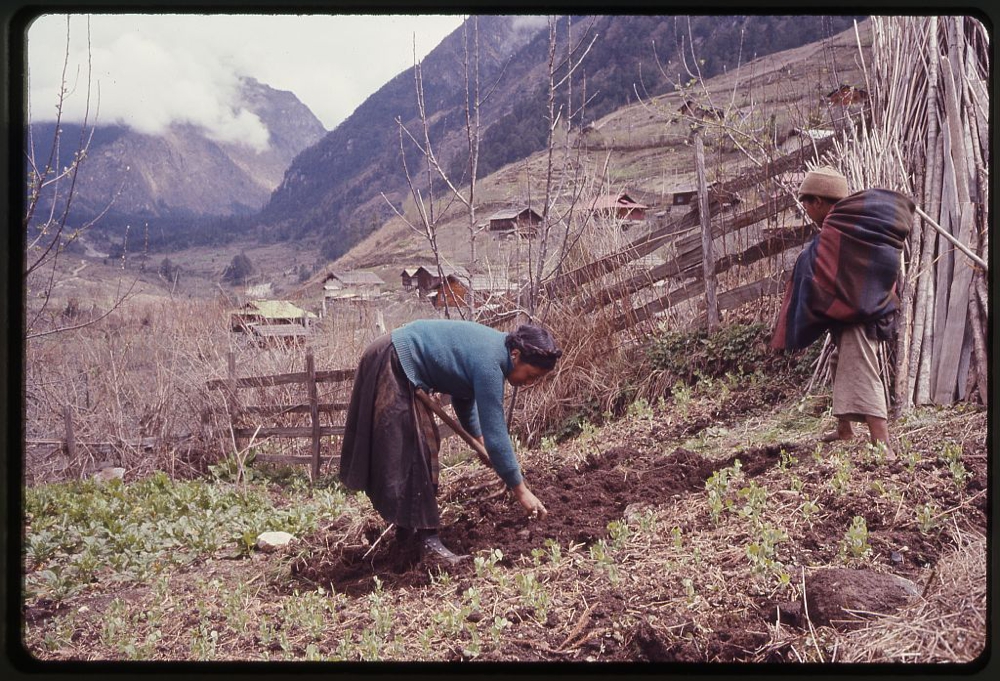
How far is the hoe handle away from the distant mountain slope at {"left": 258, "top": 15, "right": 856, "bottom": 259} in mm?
1347

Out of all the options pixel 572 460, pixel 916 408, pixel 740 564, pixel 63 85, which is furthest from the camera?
pixel 572 460

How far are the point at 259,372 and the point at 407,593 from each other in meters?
2.74

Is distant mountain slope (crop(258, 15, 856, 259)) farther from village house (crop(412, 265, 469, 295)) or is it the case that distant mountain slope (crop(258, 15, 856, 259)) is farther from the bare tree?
the bare tree

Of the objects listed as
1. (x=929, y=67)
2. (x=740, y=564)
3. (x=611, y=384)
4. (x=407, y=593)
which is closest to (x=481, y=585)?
(x=407, y=593)

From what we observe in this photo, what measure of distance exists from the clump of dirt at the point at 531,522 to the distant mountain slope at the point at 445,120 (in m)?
1.81

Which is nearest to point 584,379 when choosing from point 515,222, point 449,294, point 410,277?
point 449,294

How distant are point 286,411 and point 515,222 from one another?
2158mm

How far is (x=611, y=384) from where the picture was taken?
4617 millimetres

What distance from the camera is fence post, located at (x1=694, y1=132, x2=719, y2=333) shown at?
215 inches

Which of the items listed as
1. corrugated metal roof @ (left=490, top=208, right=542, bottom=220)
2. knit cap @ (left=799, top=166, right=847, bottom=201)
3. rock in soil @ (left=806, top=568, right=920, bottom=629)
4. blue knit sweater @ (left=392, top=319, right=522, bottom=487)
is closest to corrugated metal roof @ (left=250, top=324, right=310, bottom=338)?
blue knit sweater @ (left=392, top=319, right=522, bottom=487)

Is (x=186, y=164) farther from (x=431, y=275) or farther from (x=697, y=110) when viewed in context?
(x=697, y=110)

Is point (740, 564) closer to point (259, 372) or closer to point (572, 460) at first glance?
point (572, 460)

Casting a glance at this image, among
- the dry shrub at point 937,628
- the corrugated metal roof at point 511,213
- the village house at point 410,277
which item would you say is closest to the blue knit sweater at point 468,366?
the village house at point 410,277

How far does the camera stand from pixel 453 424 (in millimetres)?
3537
